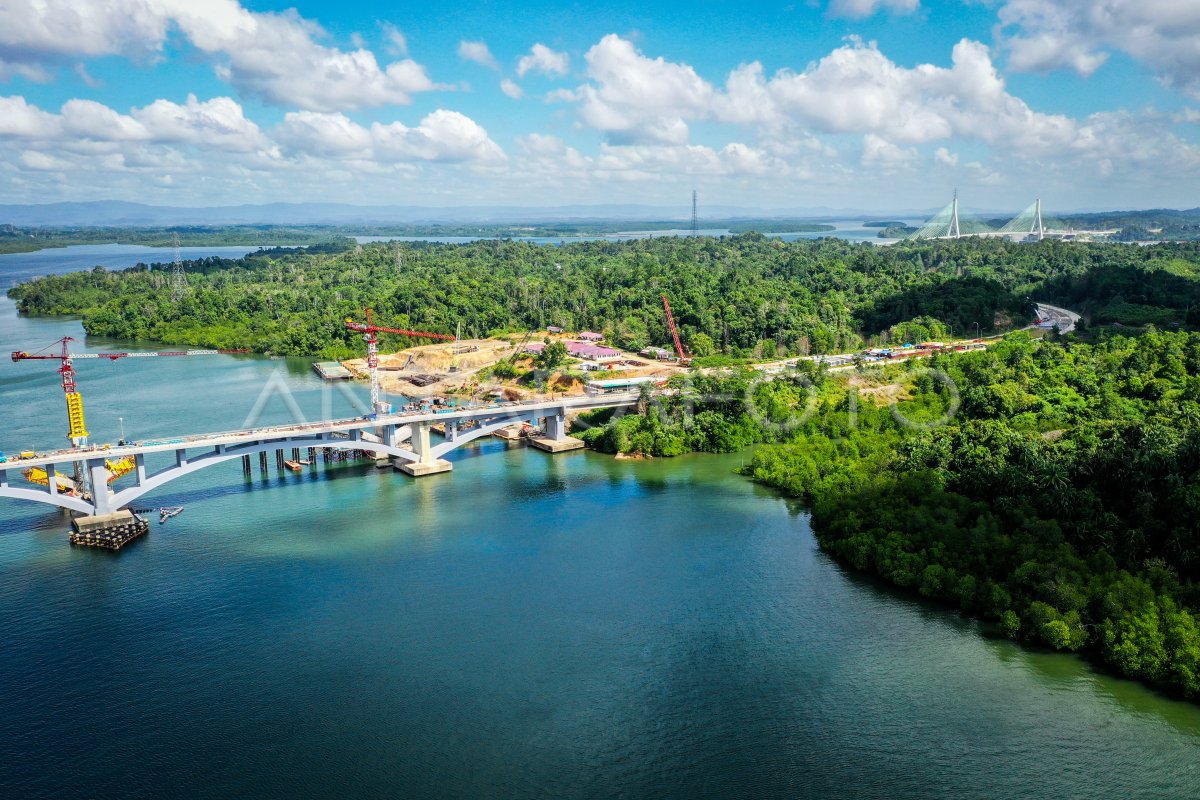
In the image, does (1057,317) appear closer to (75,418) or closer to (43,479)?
(75,418)

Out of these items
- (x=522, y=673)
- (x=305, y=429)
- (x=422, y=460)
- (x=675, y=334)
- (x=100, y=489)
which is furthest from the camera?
(x=675, y=334)

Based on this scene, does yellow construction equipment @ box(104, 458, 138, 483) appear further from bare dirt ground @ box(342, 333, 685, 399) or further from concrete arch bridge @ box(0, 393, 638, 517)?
bare dirt ground @ box(342, 333, 685, 399)

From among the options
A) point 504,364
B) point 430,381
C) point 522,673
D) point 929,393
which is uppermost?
point 504,364

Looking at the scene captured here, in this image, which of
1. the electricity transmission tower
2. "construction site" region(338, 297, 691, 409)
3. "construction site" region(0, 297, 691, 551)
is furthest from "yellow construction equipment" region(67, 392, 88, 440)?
the electricity transmission tower

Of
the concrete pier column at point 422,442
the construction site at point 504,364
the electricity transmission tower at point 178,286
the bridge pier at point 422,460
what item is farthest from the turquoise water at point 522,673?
the electricity transmission tower at point 178,286

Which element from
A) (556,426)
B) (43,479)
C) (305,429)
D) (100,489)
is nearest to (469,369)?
(556,426)

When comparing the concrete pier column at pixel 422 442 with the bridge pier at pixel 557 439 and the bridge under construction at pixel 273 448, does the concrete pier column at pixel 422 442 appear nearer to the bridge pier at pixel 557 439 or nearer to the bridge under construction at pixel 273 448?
the bridge under construction at pixel 273 448
